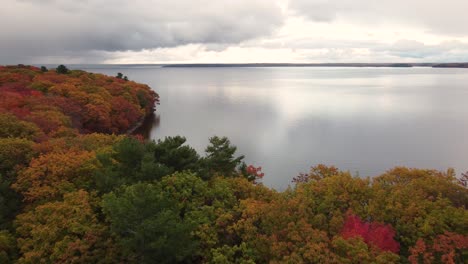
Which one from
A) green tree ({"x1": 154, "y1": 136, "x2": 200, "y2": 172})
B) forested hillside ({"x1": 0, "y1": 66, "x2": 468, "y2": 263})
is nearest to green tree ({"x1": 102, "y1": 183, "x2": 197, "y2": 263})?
forested hillside ({"x1": 0, "y1": 66, "x2": 468, "y2": 263})

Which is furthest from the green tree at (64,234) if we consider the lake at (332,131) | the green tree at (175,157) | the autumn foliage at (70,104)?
the lake at (332,131)

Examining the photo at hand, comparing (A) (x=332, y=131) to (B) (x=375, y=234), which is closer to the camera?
(B) (x=375, y=234)

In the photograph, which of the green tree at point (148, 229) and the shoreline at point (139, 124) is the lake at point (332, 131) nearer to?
the shoreline at point (139, 124)

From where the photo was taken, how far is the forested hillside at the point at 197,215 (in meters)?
12.6

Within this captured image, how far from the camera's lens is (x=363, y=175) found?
107 ft

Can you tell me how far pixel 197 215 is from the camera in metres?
14.9

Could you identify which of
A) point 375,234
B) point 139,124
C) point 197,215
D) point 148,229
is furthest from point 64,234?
point 139,124

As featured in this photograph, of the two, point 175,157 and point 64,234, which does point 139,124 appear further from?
point 64,234

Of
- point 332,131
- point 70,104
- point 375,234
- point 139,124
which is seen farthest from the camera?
point 139,124

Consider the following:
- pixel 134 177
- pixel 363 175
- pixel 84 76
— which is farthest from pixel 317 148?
pixel 84 76

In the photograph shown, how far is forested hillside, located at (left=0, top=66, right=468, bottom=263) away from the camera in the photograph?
12633 mm

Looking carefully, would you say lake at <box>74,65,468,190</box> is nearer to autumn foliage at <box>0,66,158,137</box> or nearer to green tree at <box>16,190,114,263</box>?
autumn foliage at <box>0,66,158,137</box>

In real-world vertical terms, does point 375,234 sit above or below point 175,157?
below

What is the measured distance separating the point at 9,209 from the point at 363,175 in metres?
27.7
